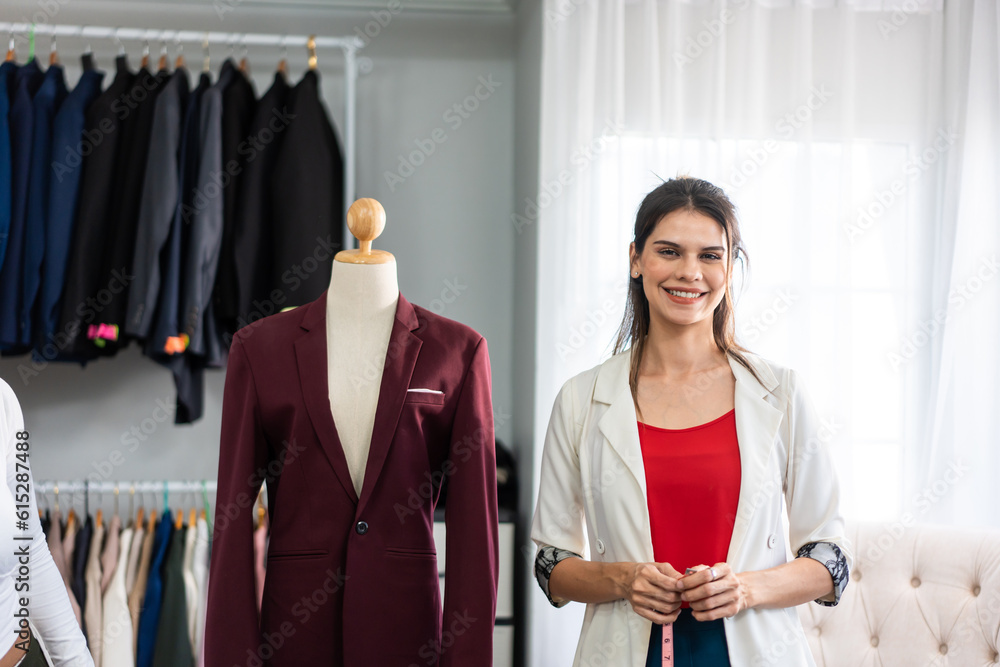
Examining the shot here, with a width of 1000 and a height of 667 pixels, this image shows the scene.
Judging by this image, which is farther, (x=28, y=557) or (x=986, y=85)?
(x=986, y=85)

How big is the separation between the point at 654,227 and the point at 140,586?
1.82 m

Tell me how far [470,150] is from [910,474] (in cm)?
186

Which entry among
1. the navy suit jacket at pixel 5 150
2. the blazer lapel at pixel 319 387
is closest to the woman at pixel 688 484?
the blazer lapel at pixel 319 387

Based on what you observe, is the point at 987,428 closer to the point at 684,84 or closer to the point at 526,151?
the point at 684,84

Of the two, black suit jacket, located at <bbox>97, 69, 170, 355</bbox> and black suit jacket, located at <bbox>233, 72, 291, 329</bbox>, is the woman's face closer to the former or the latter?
black suit jacket, located at <bbox>233, 72, 291, 329</bbox>

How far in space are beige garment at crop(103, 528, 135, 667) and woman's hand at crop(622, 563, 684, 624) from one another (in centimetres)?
164

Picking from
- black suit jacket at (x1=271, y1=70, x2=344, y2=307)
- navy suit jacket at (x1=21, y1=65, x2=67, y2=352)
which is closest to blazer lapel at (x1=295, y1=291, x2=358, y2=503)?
black suit jacket at (x1=271, y1=70, x2=344, y2=307)

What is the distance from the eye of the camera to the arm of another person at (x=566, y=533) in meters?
1.27

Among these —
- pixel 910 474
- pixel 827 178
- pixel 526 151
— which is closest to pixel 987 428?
pixel 910 474

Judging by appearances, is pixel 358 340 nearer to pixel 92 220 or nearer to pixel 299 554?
pixel 299 554

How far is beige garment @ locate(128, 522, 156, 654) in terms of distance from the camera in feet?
7.30

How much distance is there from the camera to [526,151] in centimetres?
266

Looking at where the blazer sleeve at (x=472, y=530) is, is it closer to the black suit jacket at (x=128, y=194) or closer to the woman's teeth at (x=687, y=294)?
the woman's teeth at (x=687, y=294)

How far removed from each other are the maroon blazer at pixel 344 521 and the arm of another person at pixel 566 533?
0.46 ft
